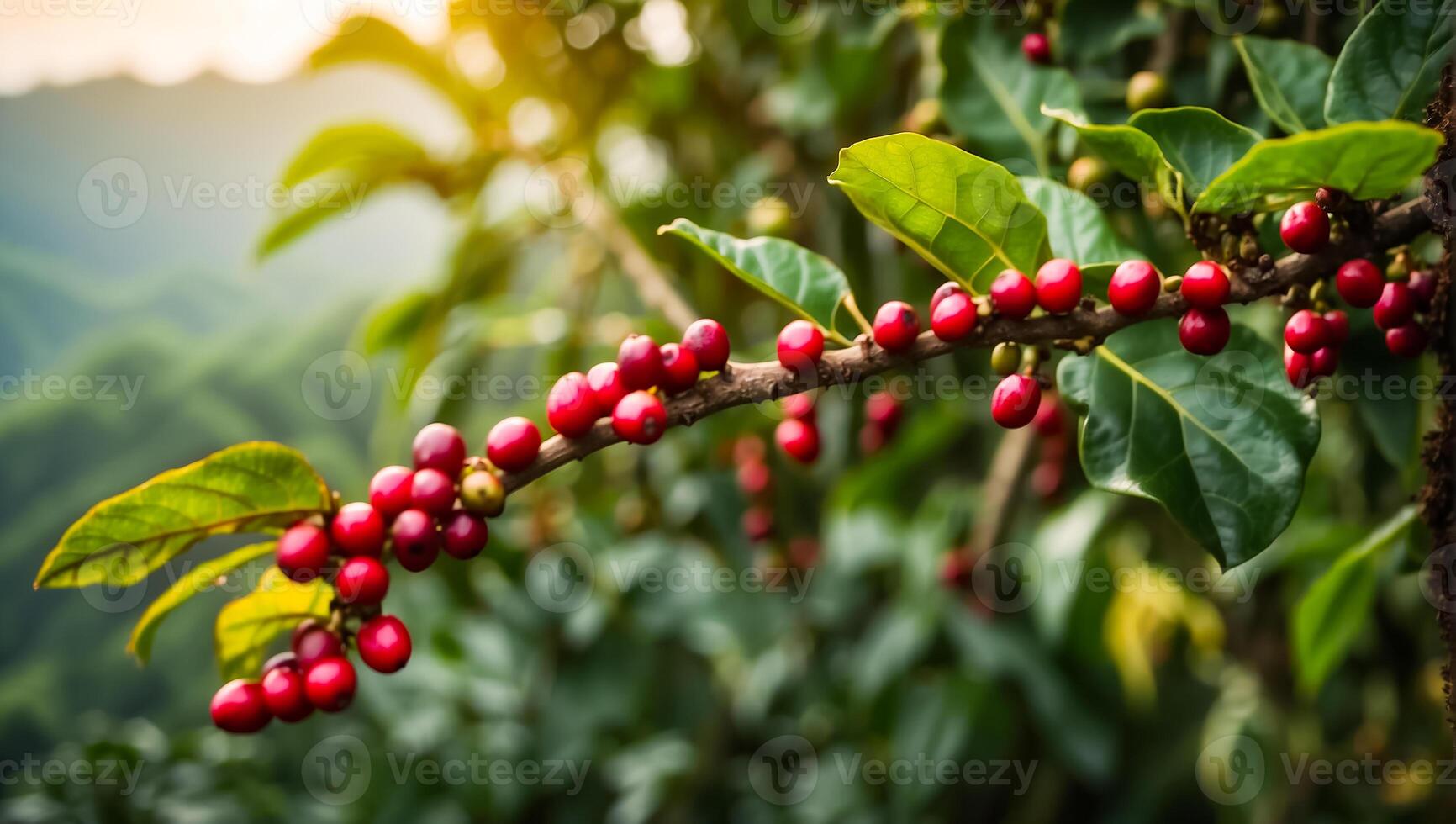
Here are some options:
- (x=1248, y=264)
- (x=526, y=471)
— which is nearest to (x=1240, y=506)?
(x=1248, y=264)

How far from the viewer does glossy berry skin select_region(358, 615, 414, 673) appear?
509 mm

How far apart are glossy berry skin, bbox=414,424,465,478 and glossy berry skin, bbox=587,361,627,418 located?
0.30 ft

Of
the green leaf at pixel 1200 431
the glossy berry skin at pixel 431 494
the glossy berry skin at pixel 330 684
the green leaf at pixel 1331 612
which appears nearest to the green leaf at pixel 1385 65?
the green leaf at pixel 1200 431

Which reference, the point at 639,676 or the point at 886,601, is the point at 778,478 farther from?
the point at 639,676

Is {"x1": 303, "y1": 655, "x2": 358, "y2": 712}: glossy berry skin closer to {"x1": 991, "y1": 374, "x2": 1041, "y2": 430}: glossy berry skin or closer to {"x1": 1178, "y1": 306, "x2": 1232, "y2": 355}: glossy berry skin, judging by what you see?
{"x1": 991, "y1": 374, "x2": 1041, "y2": 430}: glossy berry skin

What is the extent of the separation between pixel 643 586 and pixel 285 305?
1407 mm

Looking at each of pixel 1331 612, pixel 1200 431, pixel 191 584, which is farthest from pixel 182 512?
pixel 1331 612

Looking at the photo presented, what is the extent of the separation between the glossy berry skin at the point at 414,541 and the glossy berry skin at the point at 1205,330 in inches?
17.9

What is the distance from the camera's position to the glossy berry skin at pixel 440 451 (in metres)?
0.54

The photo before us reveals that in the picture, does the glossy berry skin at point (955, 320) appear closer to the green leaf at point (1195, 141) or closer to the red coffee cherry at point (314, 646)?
the green leaf at point (1195, 141)

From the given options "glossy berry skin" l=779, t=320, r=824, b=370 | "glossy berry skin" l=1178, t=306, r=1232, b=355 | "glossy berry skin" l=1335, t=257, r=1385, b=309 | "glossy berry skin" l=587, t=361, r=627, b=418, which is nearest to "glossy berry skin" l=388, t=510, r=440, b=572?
"glossy berry skin" l=587, t=361, r=627, b=418

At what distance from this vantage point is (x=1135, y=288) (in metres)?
0.49

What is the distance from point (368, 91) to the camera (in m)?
2.27

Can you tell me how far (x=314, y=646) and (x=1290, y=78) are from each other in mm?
761
